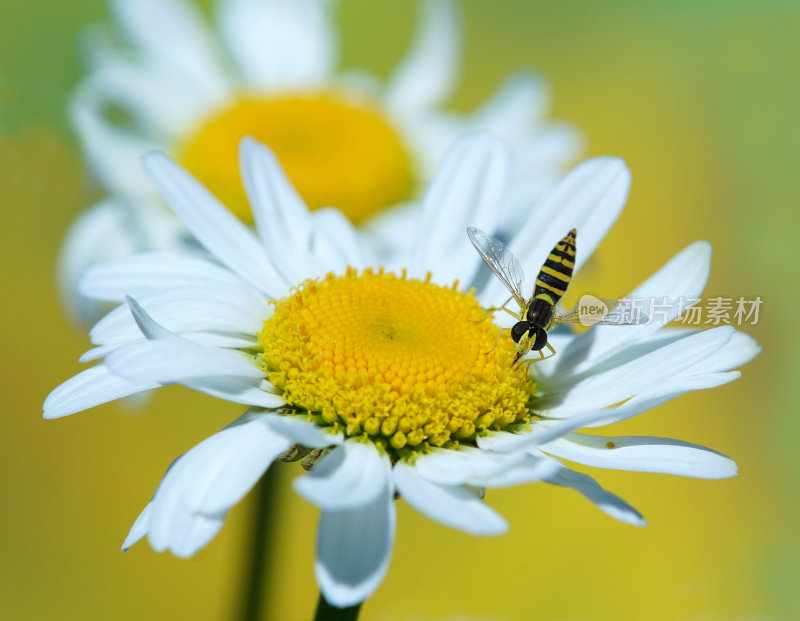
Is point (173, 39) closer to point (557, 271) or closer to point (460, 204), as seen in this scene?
point (460, 204)

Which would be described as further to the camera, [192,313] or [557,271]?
[557,271]

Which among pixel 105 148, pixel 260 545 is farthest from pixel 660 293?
pixel 105 148

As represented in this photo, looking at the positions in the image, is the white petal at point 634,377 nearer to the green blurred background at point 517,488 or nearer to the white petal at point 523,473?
→ the white petal at point 523,473

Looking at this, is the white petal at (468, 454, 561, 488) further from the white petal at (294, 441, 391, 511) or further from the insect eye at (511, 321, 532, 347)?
the insect eye at (511, 321, 532, 347)

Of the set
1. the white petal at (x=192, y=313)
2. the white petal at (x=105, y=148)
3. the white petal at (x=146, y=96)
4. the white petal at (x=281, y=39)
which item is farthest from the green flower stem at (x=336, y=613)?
the white petal at (x=281, y=39)

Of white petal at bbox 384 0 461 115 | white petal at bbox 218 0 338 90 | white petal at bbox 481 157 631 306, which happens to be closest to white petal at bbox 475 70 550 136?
white petal at bbox 384 0 461 115
